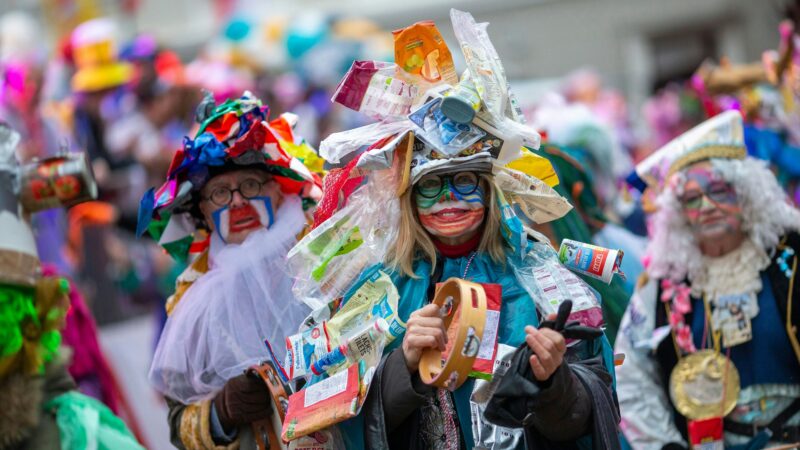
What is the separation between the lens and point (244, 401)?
528 cm

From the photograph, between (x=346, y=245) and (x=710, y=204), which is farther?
(x=710, y=204)

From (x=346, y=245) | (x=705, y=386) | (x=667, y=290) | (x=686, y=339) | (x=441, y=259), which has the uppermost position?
(x=346, y=245)

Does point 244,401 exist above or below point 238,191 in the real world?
below

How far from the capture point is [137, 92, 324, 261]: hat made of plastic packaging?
18.3 feet

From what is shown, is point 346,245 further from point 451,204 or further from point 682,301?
point 682,301

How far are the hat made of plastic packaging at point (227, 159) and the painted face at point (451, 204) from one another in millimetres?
1033

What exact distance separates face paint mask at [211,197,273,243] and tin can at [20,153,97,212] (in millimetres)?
592

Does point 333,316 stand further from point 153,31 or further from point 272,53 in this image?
point 153,31

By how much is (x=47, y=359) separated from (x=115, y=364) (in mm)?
5737

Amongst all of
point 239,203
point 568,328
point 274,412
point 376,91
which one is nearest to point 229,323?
point 274,412

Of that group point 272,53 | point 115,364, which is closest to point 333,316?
point 115,364

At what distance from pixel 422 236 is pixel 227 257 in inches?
45.9

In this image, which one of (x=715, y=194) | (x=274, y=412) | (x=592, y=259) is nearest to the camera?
(x=592, y=259)

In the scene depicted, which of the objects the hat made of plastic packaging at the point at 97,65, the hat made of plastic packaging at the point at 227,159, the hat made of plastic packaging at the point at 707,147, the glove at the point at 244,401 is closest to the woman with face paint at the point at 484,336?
the glove at the point at 244,401
